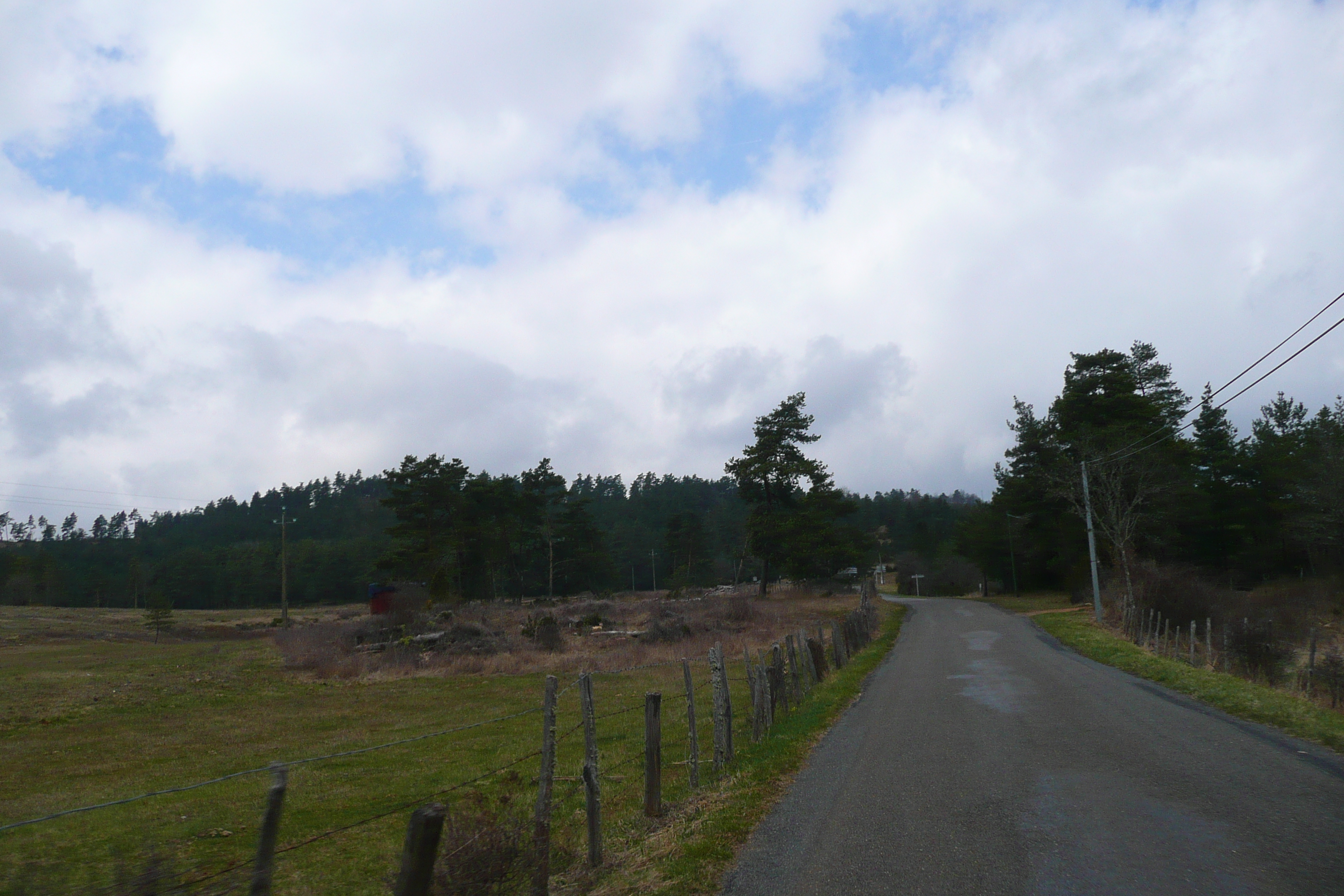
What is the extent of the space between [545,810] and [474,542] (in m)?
60.1

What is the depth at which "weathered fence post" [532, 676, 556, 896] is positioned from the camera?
6.32 meters

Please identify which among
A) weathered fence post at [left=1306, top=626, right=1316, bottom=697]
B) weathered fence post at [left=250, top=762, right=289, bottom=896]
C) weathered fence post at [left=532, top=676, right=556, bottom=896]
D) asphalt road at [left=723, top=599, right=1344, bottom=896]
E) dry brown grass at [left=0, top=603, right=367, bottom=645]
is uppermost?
weathered fence post at [left=250, top=762, right=289, bottom=896]

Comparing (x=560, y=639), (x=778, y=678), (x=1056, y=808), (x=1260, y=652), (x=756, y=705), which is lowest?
(x=560, y=639)

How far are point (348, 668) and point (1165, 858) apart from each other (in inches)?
1180

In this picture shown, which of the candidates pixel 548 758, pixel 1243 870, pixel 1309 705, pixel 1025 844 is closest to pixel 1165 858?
pixel 1243 870

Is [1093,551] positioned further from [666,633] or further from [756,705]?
[756,705]

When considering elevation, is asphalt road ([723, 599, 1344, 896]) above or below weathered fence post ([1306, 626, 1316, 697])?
above

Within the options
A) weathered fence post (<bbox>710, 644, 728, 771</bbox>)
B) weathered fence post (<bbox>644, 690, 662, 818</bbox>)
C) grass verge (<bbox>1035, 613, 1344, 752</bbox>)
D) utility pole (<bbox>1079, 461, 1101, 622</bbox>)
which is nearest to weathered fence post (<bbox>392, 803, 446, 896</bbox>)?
weathered fence post (<bbox>644, 690, 662, 818</bbox>)

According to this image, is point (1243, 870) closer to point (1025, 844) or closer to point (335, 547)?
point (1025, 844)

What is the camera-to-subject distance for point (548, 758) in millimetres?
7574

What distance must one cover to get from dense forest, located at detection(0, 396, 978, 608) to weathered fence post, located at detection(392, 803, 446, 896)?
4998cm

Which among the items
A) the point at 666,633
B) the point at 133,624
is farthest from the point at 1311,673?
the point at 133,624

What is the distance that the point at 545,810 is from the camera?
23.4 feet

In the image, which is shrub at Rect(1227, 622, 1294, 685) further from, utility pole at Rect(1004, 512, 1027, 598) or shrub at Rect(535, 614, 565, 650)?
utility pole at Rect(1004, 512, 1027, 598)
